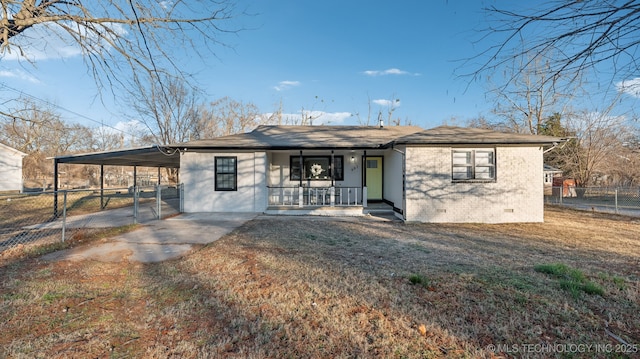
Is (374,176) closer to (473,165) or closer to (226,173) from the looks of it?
(473,165)

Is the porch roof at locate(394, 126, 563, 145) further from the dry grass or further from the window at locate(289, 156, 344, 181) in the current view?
the dry grass

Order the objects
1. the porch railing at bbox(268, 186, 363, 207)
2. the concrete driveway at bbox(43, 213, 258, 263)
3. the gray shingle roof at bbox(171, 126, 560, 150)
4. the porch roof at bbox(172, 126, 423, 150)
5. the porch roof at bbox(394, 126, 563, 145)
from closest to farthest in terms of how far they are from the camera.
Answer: the concrete driveway at bbox(43, 213, 258, 263) < the porch roof at bbox(394, 126, 563, 145) < the gray shingle roof at bbox(171, 126, 560, 150) < the porch roof at bbox(172, 126, 423, 150) < the porch railing at bbox(268, 186, 363, 207)

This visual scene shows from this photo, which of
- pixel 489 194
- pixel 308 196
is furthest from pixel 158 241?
pixel 489 194

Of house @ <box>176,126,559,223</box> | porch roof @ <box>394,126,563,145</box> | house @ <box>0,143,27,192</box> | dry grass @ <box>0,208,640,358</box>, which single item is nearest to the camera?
dry grass @ <box>0,208,640,358</box>

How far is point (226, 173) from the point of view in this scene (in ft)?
33.9

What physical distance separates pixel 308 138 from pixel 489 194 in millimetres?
6830

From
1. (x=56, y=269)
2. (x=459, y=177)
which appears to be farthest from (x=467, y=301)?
(x=459, y=177)

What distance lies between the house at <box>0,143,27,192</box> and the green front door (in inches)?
1137

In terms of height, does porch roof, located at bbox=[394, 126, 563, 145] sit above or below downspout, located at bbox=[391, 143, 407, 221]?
above

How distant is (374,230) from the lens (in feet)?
24.3


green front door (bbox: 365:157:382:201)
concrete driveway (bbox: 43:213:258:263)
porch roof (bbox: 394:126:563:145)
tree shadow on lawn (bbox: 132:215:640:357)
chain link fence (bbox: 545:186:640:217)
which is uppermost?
porch roof (bbox: 394:126:563:145)

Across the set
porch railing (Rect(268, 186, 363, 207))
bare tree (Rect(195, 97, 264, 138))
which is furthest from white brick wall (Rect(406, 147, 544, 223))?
bare tree (Rect(195, 97, 264, 138))

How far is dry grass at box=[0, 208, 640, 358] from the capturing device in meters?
2.26

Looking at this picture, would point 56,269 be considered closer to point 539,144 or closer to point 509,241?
point 509,241
